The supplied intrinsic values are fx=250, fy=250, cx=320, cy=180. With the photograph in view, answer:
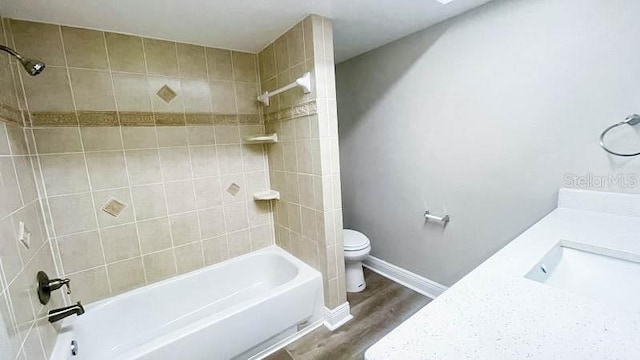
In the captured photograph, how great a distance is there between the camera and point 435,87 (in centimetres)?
176

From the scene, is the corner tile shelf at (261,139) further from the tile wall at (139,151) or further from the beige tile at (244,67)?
the beige tile at (244,67)

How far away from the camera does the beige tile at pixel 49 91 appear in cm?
140

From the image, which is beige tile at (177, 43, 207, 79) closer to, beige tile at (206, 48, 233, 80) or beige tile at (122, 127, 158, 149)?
beige tile at (206, 48, 233, 80)

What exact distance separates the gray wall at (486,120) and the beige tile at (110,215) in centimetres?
190

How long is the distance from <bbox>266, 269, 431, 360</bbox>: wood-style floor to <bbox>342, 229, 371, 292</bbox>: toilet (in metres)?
0.07

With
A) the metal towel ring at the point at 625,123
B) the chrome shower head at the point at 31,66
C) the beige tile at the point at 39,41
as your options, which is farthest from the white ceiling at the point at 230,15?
the metal towel ring at the point at 625,123

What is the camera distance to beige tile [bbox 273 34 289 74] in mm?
1792

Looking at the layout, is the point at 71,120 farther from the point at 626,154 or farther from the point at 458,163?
the point at 626,154

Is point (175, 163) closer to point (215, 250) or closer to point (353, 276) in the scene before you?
point (215, 250)

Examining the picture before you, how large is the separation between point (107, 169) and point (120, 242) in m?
0.49

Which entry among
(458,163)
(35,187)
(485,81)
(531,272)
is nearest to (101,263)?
(35,187)

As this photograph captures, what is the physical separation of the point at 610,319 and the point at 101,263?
7.67 ft

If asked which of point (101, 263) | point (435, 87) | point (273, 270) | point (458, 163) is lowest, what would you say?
point (273, 270)

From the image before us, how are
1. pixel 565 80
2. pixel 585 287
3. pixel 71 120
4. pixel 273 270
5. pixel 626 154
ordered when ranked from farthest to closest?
pixel 273 270 < pixel 71 120 < pixel 565 80 < pixel 626 154 < pixel 585 287
